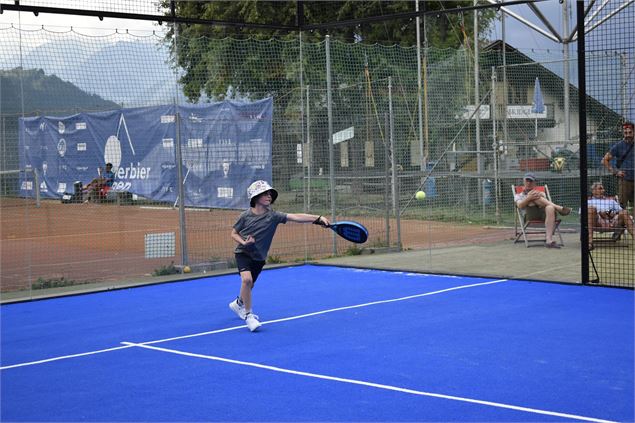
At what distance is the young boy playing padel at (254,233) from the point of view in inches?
389

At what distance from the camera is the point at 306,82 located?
16844 mm

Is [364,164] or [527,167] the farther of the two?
[527,167]

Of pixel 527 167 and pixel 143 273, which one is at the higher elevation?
pixel 527 167

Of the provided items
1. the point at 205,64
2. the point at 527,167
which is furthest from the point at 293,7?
the point at 205,64

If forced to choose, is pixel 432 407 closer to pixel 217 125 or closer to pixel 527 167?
pixel 217 125

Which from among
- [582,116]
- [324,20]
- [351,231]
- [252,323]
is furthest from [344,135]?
[324,20]

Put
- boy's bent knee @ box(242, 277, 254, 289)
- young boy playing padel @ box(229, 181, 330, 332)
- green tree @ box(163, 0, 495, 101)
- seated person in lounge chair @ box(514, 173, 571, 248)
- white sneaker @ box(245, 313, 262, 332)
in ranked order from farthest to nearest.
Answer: green tree @ box(163, 0, 495, 101) < seated person in lounge chair @ box(514, 173, 571, 248) < young boy playing padel @ box(229, 181, 330, 332) < boy's bent knee @ box(242, 277, 254, 289) < white sneaker @ box(245, 313, 262, 332)

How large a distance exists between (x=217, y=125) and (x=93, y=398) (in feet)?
26.7

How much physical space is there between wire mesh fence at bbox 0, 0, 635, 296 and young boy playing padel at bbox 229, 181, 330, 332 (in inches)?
160

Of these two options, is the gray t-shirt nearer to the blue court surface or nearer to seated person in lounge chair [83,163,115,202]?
the blue court surface

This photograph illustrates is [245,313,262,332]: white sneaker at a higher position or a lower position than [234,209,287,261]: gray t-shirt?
lower

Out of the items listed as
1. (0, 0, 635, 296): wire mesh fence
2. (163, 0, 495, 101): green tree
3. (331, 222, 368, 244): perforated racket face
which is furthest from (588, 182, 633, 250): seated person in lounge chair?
(331, 222, 368, 244): perforated racket face

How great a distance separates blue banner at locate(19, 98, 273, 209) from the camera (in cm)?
1346

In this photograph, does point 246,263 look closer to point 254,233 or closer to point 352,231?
point 254,233
